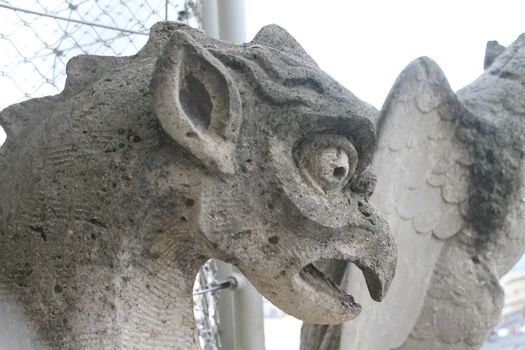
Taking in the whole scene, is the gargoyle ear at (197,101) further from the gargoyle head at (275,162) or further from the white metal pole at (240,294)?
the white metal pole at (240,294)

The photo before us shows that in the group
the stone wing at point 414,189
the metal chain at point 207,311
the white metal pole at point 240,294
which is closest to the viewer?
the stone wing at point 414,189

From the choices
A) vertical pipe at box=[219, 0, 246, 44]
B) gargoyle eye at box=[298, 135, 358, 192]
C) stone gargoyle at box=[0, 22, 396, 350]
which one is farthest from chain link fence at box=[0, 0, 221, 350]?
gargoyle eye at box=[298, 135, 358, 192]

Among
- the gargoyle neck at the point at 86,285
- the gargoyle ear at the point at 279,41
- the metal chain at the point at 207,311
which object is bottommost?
the metal chain at the point at 207,311

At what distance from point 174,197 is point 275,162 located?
101 millimetres

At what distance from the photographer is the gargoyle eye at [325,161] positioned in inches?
24.8

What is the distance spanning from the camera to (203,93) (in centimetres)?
62

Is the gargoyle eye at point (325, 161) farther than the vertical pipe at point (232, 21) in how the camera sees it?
No

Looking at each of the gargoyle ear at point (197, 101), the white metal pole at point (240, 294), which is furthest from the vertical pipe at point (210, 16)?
the gargoyle ear at point (197, 101)

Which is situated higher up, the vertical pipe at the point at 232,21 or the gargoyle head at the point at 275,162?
the vertical pipe at the point at 232,21

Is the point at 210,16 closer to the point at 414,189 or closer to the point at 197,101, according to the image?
the point at 414,189

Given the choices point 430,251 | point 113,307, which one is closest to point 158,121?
point 113,307

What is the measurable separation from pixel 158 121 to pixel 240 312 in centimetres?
79

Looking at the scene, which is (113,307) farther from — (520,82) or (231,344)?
(520,82)

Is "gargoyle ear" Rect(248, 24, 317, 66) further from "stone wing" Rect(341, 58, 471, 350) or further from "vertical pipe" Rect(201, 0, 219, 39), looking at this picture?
"vertical pipe" Rect(201, 0, 219, 39)
